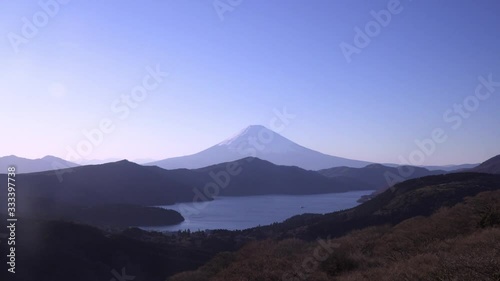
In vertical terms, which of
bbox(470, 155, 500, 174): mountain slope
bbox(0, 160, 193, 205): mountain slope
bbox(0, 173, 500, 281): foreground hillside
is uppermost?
bbox(0, 160, 193, 205): mountain slope

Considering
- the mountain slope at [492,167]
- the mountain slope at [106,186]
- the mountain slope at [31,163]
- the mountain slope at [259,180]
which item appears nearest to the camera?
the mountain slope at [106,186]

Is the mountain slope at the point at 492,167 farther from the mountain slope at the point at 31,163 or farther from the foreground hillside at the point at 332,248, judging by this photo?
the mountain slope at the point at 31,163

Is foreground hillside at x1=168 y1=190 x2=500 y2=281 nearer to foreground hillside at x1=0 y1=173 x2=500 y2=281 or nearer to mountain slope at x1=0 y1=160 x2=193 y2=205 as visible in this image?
foreground hillside at x1=0 y1=173 x2=500 y2=281

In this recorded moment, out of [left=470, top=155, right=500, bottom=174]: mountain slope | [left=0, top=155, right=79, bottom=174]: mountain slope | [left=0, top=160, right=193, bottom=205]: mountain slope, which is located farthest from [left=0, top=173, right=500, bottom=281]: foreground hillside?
[left=0, top=155, right=79, bottom=174]: mountain slope

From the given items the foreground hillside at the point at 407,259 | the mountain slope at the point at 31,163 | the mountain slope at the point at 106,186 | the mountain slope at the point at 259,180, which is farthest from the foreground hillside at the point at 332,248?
the mountain slope at the point at 31,163

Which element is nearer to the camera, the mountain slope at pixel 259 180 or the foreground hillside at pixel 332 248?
the foreground hillside at pixel 332 248

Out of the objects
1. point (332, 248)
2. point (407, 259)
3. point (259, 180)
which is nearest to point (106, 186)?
point (259, 180)

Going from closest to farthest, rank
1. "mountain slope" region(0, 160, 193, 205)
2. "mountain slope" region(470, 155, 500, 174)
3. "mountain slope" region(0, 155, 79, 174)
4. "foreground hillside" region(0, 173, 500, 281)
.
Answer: "foreground hillside" region(0, 173, 500, 281)
"mountain slope" region(0, 160, 193, 205)
"mountain slope" region(470, 155, 500, 174)
"mountain slope" region(0, 155, 79, 174)

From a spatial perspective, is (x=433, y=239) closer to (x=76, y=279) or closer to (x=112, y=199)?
(x=76, y=279)

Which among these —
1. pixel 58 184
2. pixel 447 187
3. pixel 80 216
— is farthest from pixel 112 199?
pixel 447 187

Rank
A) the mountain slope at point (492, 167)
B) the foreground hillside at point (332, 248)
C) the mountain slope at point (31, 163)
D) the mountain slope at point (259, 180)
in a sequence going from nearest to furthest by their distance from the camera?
the foreground hillside at point (332, 248), the mountain slope at point (492, 167), the mountain slope at point (259, 180), the mountain slope at point (31, 163)

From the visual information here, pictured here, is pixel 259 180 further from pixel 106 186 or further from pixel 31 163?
pixel 31 163
